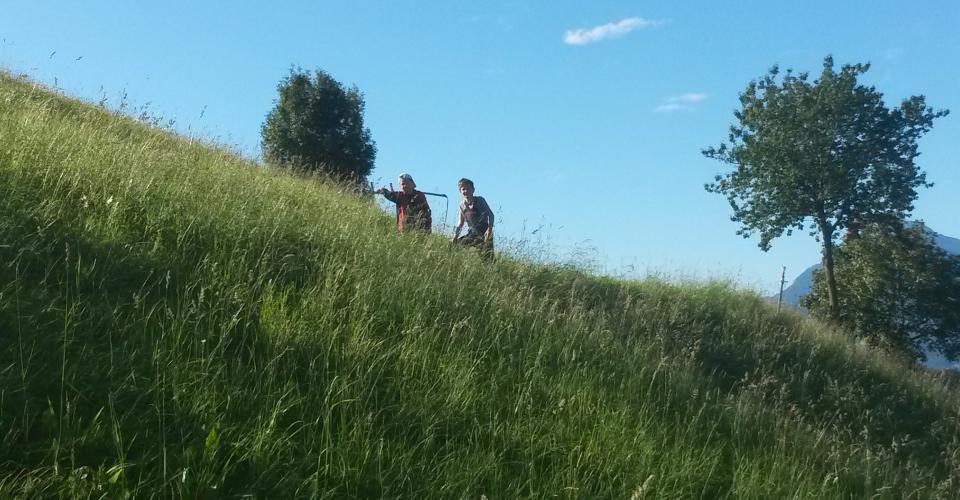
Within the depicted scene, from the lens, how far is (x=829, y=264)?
98.0 ft

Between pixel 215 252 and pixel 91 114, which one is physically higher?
pixel 91 114

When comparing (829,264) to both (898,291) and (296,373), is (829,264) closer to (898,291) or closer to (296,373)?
(898,291)

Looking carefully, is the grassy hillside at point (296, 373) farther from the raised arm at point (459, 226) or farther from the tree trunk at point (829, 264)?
the tree trunk at point (829, 264)

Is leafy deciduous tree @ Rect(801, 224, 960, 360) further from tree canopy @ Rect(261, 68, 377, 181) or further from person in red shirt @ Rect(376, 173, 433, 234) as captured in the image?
person in red shirt @ Rect(376, 173, 433, 234)

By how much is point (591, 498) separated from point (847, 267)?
104 ft

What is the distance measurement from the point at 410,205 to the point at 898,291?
27.0 metres

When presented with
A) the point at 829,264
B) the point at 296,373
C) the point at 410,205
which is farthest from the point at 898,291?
the point at 296,373

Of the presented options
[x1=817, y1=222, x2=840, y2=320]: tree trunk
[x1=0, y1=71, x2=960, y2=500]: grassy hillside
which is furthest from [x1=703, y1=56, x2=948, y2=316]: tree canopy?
[x1=0, y1=71, x2=960, y2=500]: grassy hillside

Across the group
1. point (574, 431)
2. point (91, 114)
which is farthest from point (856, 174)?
point (574, 431)

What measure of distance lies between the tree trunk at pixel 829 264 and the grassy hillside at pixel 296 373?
79.5 feet

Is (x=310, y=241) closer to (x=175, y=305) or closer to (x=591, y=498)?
(x=175, y=305)

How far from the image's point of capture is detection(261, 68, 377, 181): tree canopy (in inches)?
896

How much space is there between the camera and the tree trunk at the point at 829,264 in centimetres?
2945

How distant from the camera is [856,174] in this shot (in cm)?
2919
